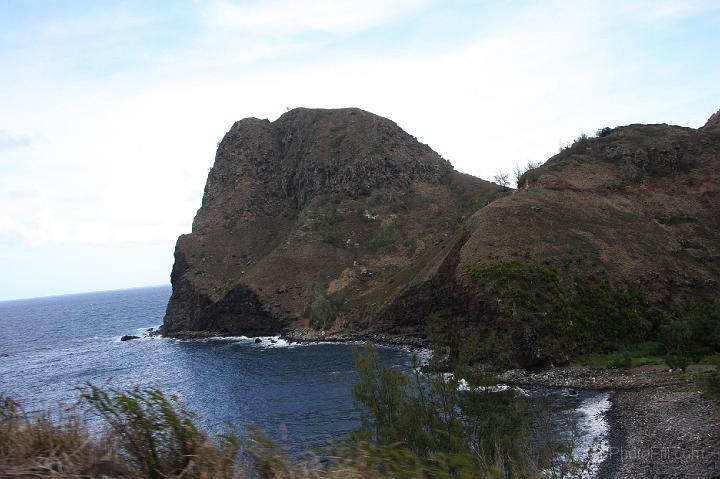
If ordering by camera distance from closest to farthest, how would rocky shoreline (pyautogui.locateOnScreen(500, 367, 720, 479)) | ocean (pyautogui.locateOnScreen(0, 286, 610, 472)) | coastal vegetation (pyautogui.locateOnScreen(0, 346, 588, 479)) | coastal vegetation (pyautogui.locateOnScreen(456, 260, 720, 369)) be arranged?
coastal vegetation (pyautogui.locateOnScreen(0, 346, 588, 479)) < rocky shoreline (pyautogui.locateOnScreen(500, 367, 720, 479)) < ocean (pyautogui.locateOnScreen(0, 286, 610, 472)) < coastal vegetation (pyautogui.locateOnScreen(456, 260, 720, 369))

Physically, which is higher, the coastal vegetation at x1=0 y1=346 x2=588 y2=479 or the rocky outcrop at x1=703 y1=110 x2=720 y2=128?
the rocky outcrop at x1=703 y1=110 x2=720 y2=128

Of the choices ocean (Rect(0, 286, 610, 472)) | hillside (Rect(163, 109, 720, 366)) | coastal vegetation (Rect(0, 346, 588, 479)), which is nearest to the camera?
coastal vegetation (Rect(0, 346, 588, 479))

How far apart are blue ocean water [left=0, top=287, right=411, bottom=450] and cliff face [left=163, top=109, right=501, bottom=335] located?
829 centimetres

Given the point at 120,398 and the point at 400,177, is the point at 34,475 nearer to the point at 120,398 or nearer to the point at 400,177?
the point at 120,398

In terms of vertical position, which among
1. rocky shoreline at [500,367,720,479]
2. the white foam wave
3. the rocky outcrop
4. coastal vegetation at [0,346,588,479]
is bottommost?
the white foam wave

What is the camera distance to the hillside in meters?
51.2

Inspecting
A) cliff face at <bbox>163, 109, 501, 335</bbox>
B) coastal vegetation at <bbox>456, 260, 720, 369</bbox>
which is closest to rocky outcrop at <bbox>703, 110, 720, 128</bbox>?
cliff face at <bbox>163, 109, 501, 335</bbox>

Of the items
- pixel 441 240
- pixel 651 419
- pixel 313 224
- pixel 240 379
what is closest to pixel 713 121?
pixel 441 240

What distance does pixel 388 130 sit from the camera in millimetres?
121125

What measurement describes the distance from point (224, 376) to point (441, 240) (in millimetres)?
45137

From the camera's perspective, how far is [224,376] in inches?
2178

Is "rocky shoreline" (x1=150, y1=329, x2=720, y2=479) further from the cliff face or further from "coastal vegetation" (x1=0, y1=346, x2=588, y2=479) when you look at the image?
the cliff face

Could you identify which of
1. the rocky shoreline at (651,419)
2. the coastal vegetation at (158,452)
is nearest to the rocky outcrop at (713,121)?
the rocky shoreline at (651,419)

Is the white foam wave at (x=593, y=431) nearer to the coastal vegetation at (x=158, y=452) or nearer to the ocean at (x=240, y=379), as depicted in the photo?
the ocean at (x=240, y=379)
